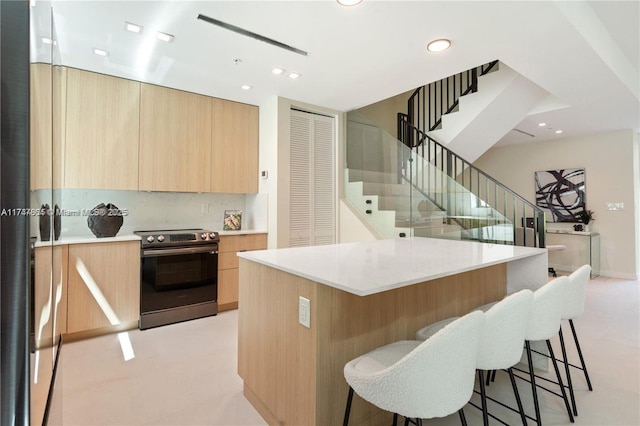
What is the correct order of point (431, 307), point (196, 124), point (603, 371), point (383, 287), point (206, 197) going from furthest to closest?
point (206, 197) → point (196, 124) → point (603, 371) → point (431, 307) → point (383, 287)

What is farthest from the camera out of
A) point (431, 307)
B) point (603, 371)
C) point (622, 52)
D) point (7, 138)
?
point (622, 52)

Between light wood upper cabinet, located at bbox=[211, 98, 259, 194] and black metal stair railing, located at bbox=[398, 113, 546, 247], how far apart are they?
2044 mm

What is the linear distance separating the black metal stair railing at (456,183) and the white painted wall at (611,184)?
1.18 m

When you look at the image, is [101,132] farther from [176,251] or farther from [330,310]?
[330,310]

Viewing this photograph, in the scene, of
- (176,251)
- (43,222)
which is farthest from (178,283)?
(43,222)

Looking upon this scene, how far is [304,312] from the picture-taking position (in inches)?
63.2

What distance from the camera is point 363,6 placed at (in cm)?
224

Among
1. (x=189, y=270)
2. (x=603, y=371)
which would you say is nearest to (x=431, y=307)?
(x=603, y=371)

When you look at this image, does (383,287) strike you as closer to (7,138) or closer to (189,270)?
(7,138)

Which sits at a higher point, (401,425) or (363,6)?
(363,6)

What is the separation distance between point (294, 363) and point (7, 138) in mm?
1529

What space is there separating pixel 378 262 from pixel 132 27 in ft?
8.33

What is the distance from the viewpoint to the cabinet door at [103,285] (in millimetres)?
3033

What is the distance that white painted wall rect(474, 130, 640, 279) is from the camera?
220 inches
